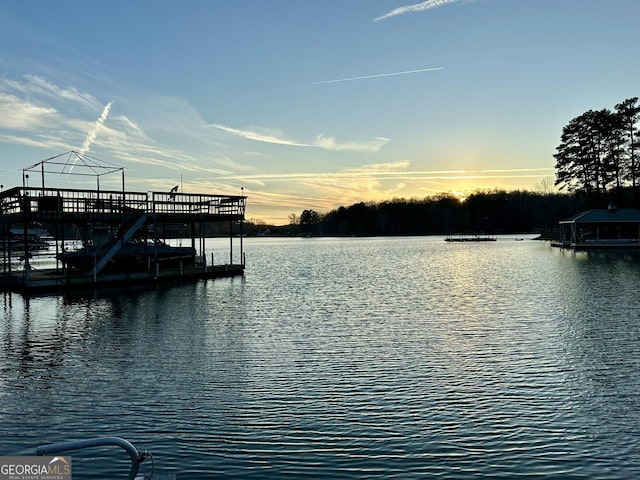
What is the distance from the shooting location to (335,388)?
1210 cm

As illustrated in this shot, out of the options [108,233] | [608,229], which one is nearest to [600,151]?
[608,229]

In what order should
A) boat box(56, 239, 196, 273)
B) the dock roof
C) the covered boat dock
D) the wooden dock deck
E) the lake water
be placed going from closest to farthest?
the lake water
the wooden dock deck
boat box(56, 239, 196, 273)
the dock roof
the covered boat dock

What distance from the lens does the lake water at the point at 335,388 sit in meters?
8.48

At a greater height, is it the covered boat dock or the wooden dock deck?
the covered boat dock

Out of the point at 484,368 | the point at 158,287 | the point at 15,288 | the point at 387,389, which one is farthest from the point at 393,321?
the point at 15,288

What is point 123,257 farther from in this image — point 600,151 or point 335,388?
point 600,151

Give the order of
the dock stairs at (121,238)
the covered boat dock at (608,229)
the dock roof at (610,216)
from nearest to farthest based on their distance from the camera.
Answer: the dock stairs at (121,238) → the dock roof at (610,216) → the covered boat dock at (608,229)

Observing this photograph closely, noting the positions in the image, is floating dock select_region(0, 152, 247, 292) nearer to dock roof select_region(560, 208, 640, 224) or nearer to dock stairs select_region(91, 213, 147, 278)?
dock stairs select_region(91, 213, 147, 278)

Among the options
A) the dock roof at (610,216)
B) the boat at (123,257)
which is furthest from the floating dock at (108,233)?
the dock roof at (610,216)

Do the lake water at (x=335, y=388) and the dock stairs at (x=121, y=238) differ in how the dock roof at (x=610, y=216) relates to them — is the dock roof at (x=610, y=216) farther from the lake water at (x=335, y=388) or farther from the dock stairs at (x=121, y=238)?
the dock stairs at (x=121, y=238)

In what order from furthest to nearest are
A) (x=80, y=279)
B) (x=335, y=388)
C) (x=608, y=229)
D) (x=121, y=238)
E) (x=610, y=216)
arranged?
(x=608, y=229)
(x=610, y=216)
(x=121, y=238)
(x=80, y=279)
(x=335, y=388)

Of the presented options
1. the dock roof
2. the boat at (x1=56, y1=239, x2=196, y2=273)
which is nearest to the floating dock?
the boat at (x1=56, y1=239, x2=196, y2=273)

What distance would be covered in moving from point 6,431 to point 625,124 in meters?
87.9

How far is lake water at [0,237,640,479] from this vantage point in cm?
848
